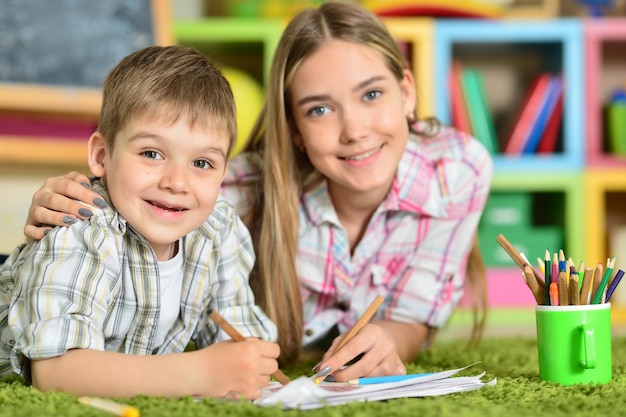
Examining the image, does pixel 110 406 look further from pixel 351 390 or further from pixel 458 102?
pixel 458 102

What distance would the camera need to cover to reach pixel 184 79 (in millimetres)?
1067

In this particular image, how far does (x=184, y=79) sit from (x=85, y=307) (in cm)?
32

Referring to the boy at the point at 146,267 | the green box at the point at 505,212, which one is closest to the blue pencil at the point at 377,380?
the boy at the point at 146,267

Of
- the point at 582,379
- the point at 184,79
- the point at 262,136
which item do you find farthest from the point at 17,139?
the point at 582,379

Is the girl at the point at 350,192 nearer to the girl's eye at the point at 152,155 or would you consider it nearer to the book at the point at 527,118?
the girl's eye at the point at 152,155

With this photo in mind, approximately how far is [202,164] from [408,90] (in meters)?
0.56

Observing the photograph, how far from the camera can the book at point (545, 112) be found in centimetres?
242

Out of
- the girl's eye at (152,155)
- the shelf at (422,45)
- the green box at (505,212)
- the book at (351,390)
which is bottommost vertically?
the book at (351,390)

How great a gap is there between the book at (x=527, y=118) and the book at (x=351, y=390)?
4.85 ft

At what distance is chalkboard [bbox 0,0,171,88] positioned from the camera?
218 cm

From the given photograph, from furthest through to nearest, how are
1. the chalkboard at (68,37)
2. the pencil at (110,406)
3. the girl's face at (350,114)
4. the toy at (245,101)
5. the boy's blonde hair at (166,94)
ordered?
the toy at (245,101), the chalkboard at (68,37), the girl's face at (350,114), the boy's blonde hair at (166,94), the pencil at (110,406)

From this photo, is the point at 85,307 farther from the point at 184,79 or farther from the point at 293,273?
the point at 293,273

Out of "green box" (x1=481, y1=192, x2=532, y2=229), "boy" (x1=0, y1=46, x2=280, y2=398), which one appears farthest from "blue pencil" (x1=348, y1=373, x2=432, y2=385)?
"green box" (x1=481, y1=192, x2=532, y2=229)

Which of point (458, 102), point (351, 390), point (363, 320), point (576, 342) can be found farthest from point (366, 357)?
point (458, 102)
